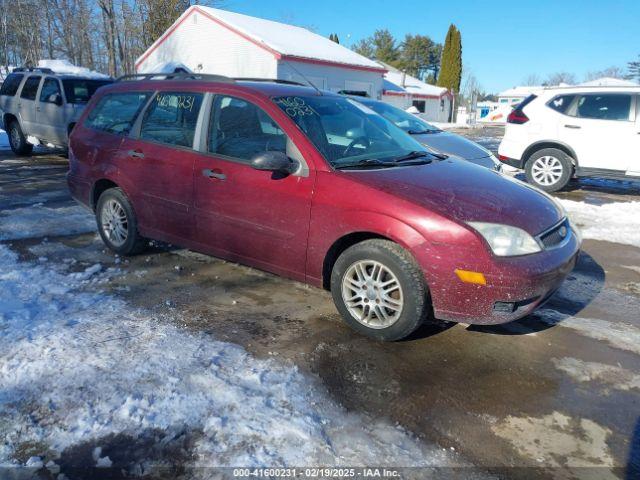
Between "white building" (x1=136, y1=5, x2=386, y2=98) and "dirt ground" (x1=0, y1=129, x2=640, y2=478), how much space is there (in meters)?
18.6

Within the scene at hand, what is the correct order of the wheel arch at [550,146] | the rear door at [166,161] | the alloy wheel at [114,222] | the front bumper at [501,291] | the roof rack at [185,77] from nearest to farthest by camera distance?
the front bumper at [501,291]
the rear door at [166,161]
the roof rack at [185,77]
the alloy wheel at [114,222]
the wheel arch at [550,146]

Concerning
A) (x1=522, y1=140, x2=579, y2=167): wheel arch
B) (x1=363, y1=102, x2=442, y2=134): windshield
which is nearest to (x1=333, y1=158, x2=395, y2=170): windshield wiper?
(x1=363, y1=102, x2=442, y2=134): windshield

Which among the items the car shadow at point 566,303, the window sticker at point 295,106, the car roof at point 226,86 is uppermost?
the car roof at point 226,86

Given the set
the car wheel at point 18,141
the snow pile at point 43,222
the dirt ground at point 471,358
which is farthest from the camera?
the car wheel at point 18,141

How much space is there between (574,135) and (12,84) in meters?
12.8

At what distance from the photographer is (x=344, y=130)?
4.14 meters

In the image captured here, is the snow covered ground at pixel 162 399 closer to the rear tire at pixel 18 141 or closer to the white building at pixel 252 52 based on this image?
the rear tire at pixel 18 141

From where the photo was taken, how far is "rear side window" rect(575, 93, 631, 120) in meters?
8.41

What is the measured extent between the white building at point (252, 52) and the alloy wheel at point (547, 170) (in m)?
14.4

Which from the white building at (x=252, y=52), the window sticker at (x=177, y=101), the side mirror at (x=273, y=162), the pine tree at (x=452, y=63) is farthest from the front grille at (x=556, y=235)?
the pine tree at (x=452, y=63)

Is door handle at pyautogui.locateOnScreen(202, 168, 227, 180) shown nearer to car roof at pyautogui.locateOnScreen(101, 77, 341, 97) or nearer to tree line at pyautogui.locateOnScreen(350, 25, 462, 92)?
car roof at pyautogui.locateOnScreen(101, 77, 341, 97)

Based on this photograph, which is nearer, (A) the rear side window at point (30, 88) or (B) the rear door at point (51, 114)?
(B) the rear door at point (51, 114)

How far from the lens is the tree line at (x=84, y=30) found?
30516 mm

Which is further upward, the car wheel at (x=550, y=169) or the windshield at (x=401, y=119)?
the windshield at (x=401, y=119)
